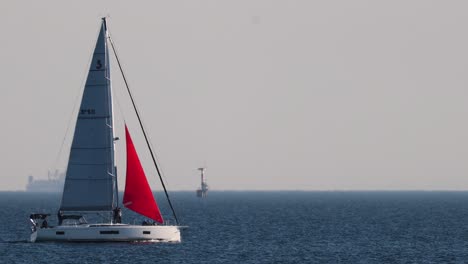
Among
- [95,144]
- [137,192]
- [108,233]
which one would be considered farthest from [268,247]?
[95,144]

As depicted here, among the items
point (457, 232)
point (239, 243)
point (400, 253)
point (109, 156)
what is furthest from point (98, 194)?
point (457, 232)

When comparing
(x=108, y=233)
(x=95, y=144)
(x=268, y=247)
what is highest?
(x=95, y=144)

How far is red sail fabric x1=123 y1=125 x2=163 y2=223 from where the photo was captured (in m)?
74.9

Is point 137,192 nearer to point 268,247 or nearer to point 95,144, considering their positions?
point 95,144

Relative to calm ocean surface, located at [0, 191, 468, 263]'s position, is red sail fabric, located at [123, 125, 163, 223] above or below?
above

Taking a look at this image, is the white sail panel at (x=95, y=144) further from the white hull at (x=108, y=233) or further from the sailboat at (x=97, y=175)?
the white hull at (x=108, y=233)

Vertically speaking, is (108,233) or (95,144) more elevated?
(95,144)

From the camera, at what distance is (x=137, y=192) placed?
75.2m

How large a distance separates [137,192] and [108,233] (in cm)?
413

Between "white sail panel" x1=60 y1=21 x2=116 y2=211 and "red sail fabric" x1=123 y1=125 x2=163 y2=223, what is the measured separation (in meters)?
1.45

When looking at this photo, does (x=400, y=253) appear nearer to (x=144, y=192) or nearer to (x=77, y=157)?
(x=144, y=192)

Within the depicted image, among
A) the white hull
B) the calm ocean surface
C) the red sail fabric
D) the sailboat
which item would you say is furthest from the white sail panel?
the calm ocean surface

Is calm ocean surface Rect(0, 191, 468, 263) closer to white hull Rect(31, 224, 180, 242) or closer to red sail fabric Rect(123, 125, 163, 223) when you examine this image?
white hull Rect(31, 224, 180, 242)

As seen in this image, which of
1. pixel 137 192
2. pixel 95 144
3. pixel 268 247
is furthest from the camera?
pixel 268 247
